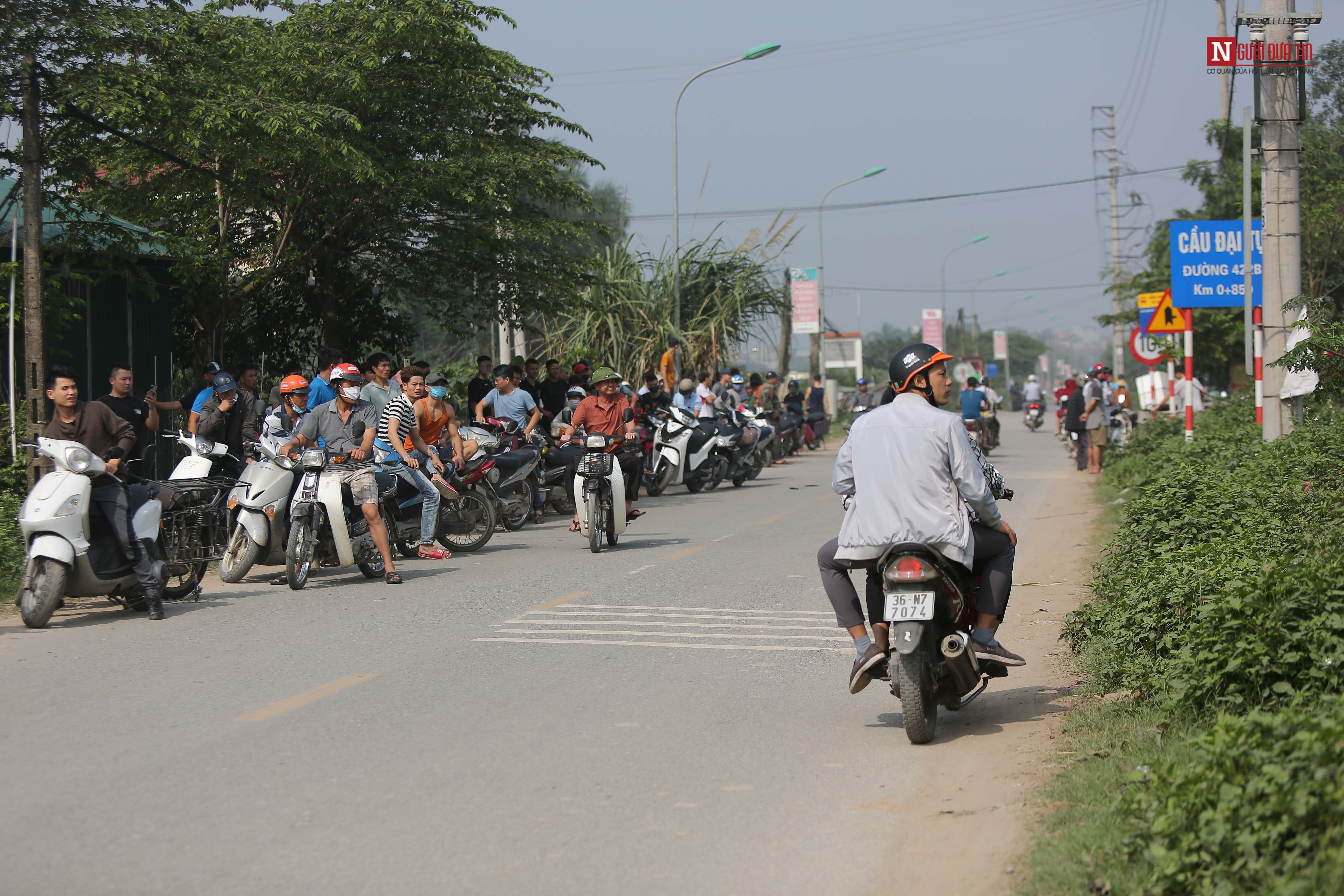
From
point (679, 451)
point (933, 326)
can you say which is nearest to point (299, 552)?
point (679, 451)

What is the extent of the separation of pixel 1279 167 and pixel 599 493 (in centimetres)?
663

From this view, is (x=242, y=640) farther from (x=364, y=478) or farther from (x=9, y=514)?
(x=9, y=514)

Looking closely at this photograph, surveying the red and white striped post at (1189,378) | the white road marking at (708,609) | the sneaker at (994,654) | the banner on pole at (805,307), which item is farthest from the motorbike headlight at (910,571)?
the banner on pole at (805,307)

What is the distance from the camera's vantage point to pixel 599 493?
12.8 m

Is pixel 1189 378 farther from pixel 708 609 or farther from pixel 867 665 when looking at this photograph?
pixel 867 665

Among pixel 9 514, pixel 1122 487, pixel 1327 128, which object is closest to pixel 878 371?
pixel 1327 128

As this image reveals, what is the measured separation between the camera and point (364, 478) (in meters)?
10.8

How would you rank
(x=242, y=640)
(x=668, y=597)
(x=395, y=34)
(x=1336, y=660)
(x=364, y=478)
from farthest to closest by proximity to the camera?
1. (x=395, y=34)
2. (x=364, y=478)
3. (x=668, y=597)
4. (x=242, y=640)
5. (x=1336, y=660)

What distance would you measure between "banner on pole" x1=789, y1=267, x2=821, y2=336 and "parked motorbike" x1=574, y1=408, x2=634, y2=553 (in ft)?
76.2

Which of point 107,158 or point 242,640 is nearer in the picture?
point 242,640

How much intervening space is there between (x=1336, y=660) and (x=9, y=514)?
10.9 m

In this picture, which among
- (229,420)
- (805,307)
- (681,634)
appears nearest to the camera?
(681,634)

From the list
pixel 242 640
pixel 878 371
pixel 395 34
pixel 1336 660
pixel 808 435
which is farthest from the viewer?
pixel 878 371

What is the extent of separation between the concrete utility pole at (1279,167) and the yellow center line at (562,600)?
224 inches
